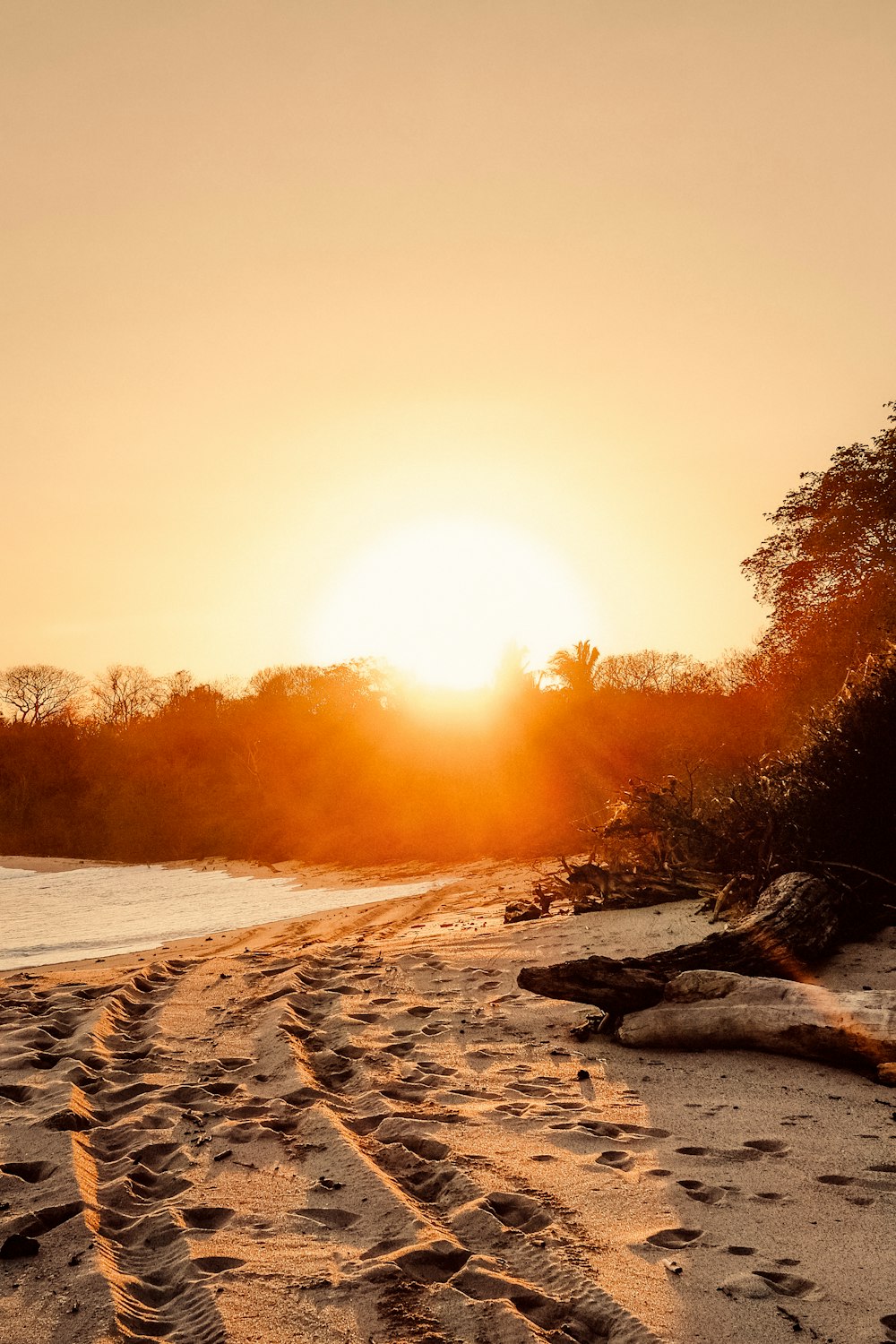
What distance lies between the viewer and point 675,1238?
297cm

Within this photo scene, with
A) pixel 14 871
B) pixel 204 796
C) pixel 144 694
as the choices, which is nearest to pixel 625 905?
pixel 14 871

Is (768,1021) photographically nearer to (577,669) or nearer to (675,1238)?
(675,1238)

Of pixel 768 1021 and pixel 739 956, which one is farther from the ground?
pixel 739 956

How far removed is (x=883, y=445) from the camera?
859 inches

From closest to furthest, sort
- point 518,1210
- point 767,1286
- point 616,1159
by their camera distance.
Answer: point 767,1286
point 518,1210
point 616,1159

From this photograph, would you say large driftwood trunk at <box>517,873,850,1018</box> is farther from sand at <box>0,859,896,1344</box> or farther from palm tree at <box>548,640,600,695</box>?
palm tree at <box>548,640,600,695</box>

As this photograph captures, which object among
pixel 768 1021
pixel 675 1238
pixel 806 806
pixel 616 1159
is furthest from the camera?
pixel 806 806

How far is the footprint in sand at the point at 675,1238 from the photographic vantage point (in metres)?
2.92

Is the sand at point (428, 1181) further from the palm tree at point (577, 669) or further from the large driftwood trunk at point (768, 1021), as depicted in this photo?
the palm tree at point (577, 669)

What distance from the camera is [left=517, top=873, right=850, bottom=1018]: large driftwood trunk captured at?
222 inches

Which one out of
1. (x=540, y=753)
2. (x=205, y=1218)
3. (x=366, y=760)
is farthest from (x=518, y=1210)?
(x=366, y=760)

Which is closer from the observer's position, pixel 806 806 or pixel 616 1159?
pixel 616 1159

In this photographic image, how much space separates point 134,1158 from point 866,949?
5630mm

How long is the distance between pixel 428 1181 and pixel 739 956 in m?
3.38
